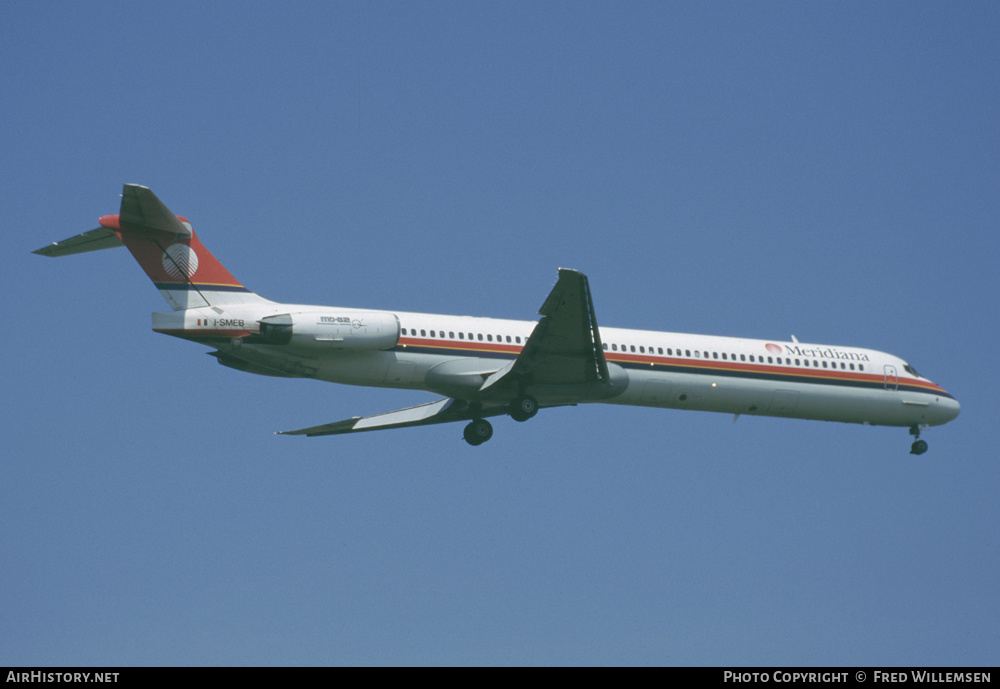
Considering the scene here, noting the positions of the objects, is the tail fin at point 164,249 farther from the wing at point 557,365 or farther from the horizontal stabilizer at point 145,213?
the wing at point 557,365

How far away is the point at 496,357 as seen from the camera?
26.8 meters

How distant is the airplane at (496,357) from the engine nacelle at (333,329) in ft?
0.09

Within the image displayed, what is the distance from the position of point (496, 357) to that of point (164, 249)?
7679 mm

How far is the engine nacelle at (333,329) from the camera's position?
2383cm

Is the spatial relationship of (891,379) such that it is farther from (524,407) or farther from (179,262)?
(179,262)

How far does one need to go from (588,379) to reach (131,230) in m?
10.4

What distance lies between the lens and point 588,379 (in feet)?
86.9

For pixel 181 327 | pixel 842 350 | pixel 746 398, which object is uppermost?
pixel 842 350

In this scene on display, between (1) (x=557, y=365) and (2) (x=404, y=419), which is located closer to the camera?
(1) (x=557, y=365)

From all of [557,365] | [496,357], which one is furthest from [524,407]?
[557,365]

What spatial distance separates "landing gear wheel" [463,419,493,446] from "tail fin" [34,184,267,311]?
612 cm
